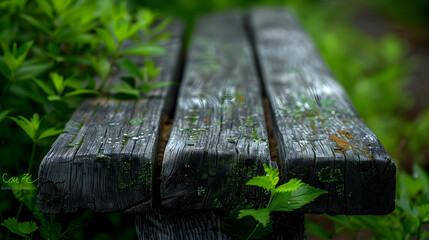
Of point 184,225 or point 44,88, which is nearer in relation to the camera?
point 184,225

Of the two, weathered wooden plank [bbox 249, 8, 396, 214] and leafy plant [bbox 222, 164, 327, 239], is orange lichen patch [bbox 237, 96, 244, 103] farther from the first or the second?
leafy plant [bbox 222, 164, 327, 239]

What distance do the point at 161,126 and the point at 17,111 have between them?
70cm

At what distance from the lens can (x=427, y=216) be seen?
1.60m

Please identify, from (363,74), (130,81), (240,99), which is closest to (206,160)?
(240,99)

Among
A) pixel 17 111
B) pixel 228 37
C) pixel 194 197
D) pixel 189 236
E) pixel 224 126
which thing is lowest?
pixel 189 236

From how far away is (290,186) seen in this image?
1302 mm

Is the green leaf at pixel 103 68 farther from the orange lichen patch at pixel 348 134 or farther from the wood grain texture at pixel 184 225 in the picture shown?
the orange lichen patch at pixel 348 134

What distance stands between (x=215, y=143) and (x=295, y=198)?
33 cm

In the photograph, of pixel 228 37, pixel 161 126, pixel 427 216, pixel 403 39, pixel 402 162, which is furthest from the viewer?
pixel 403 39

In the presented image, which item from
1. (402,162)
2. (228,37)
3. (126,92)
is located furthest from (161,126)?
(402,162)

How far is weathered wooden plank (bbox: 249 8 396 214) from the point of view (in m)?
1.36

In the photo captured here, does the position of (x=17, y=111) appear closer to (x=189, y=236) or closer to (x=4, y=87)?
(x=4, y=87)

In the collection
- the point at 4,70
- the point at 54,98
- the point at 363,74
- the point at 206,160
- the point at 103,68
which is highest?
the point at 363,74

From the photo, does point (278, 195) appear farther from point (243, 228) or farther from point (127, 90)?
point (127, 90)
